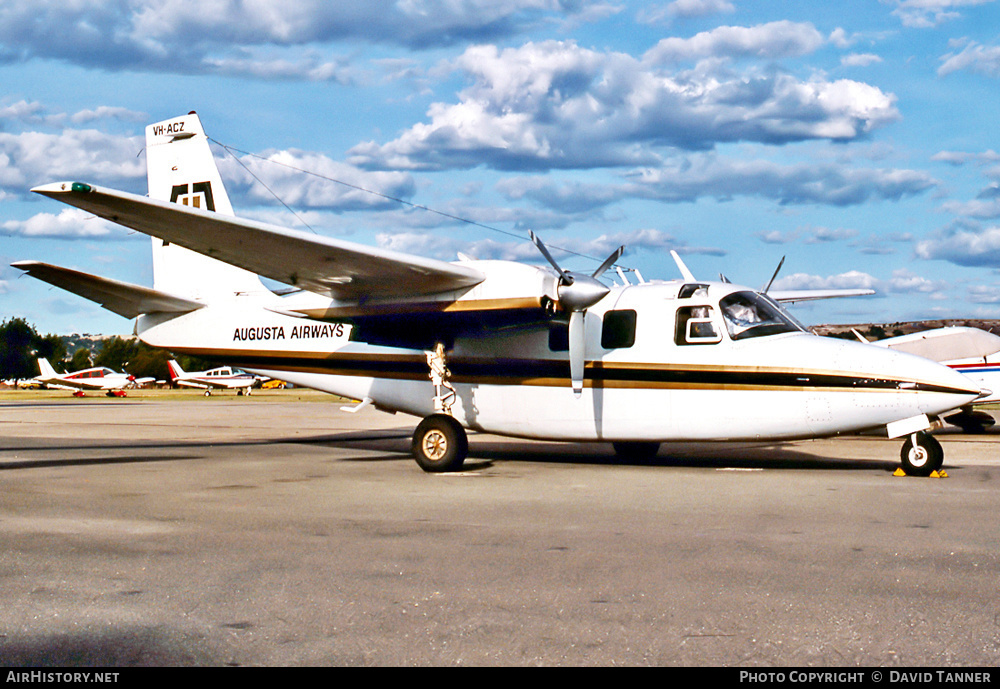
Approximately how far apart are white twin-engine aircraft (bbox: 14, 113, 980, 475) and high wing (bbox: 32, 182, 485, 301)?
0.12ft

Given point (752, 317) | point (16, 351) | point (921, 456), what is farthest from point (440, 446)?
point (16, 351)

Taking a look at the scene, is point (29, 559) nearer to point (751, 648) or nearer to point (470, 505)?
point (470, 505)

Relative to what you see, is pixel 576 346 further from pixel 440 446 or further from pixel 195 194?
pixel 195 194

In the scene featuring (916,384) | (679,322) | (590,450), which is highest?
(679,322)

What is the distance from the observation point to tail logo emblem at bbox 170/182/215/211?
18.3 m

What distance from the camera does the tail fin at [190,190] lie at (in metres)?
18.5

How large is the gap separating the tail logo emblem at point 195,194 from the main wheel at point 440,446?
755 centimetres

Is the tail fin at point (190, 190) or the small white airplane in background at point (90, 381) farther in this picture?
the small white airplane in background at point (90, 381)

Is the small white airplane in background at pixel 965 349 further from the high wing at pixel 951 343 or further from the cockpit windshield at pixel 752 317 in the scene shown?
the cockpit windshield at pixel 752 317

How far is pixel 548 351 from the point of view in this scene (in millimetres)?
15023

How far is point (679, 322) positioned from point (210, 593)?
9785mm

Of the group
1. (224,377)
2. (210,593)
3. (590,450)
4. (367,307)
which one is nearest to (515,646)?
(210,593)

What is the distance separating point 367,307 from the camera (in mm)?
15133

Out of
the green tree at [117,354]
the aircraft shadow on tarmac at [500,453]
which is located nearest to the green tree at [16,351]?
the green tree at [117,354]
